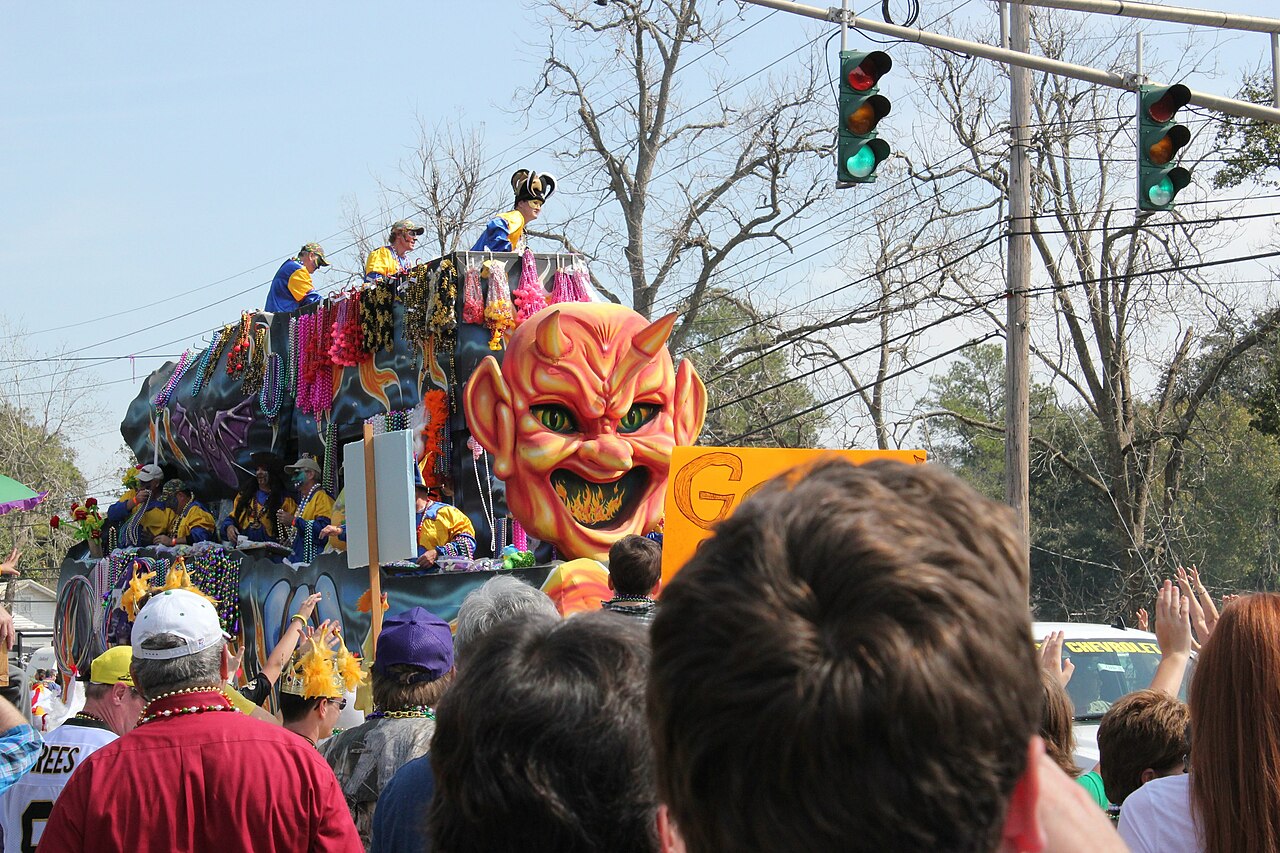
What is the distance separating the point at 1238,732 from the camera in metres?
2.38

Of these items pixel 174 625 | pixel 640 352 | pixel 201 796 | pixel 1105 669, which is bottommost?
pixel 1105 669

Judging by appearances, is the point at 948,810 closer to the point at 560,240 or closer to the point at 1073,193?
the point at 1073,193

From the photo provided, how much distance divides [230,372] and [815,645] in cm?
1355

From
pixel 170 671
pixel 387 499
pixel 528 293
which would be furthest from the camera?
pixel 528 293

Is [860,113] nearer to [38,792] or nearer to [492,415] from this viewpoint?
[492,415]

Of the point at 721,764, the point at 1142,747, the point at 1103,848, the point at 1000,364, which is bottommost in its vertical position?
the point at 1142,747

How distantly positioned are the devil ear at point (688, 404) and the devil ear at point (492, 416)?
53.1 inches

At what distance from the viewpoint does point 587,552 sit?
9906mm

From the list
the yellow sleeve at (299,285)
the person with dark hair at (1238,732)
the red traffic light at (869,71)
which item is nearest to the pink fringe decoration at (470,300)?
the red traffic light at (869,71)

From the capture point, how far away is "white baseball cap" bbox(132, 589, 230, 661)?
338 centimetres

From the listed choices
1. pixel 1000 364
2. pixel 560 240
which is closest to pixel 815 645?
pixel 560 240

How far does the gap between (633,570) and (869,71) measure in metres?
4.55

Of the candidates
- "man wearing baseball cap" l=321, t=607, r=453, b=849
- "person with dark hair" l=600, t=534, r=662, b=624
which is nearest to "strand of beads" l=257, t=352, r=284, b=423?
"person with dark hair" l=600, t=534, r=662, b=624

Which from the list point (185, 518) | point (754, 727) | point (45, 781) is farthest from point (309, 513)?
point (754, 727)
